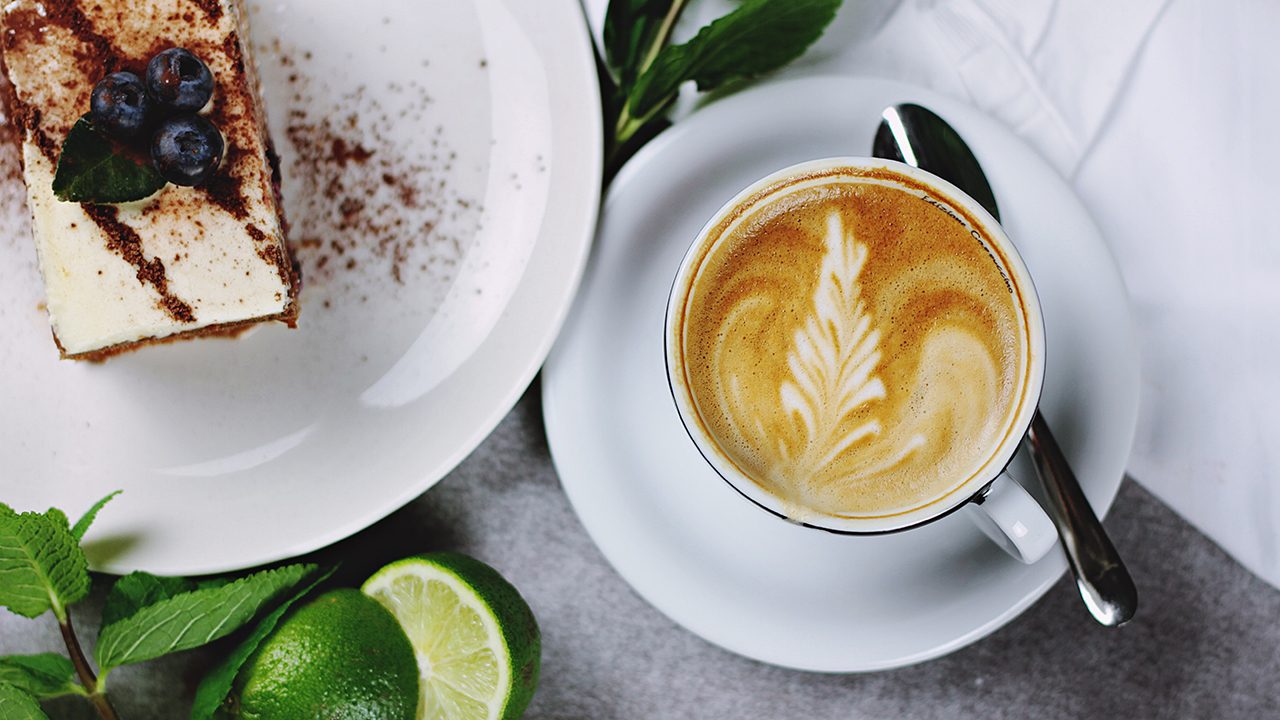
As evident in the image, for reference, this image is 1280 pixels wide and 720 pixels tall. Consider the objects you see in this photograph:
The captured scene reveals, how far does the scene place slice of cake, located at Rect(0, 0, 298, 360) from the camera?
1.13m

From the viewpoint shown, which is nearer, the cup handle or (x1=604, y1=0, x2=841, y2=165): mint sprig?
the cup handle

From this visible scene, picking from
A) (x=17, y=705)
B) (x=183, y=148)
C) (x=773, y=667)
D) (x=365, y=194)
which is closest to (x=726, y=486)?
(x=773, y=667)

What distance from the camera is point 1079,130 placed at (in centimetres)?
129

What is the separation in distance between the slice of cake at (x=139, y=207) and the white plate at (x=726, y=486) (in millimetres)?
481

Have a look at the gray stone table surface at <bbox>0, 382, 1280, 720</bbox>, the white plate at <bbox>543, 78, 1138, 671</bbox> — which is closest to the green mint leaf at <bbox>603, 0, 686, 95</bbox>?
the white plate at <bbox>543, 78, 1138, 671</bbox>

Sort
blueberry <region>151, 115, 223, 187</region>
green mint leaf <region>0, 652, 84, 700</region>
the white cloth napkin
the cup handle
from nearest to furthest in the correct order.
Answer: the cup handle
blueberry <region>151, 115, 223, 187</region>
green mint leaf <region>0, 652, 84, 700</region>
the white cloth napkin

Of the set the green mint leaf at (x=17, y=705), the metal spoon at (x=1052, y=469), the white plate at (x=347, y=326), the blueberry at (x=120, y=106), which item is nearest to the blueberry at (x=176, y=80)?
the blueberry at (x=120, y=106)

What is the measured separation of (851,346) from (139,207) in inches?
39.1

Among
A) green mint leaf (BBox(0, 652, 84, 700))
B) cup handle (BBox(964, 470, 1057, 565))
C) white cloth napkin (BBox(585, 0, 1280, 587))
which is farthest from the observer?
white cloth napkin (BBox(585, 0, 1280, 587))

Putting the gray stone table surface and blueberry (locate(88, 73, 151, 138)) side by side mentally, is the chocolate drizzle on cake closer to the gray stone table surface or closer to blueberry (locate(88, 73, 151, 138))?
blueberry (locate(88, 73, 151, 138))

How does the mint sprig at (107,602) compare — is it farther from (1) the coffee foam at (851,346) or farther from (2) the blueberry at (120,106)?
(1) the coffee foam at (851,346)

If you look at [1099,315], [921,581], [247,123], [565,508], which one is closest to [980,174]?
[1099,315]

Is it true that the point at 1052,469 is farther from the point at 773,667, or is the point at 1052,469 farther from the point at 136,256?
the point at 136,256

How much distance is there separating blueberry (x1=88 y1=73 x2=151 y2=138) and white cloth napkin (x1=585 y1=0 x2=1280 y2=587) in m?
0.90
